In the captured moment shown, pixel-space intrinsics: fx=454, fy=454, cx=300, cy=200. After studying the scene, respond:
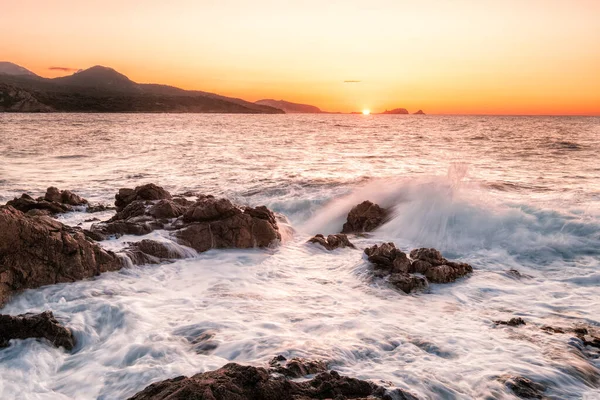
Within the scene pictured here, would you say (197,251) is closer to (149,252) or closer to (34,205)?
(149,252)

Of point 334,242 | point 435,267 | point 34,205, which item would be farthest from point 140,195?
point 435,267

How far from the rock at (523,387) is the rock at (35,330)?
4.90 m

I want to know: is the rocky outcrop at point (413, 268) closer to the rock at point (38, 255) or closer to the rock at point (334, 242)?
the rock at point (334, 242)

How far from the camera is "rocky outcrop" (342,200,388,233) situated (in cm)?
1285

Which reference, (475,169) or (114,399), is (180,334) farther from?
(475,169)

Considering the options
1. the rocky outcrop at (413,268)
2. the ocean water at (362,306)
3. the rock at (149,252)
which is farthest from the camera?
the rock at (149,252)

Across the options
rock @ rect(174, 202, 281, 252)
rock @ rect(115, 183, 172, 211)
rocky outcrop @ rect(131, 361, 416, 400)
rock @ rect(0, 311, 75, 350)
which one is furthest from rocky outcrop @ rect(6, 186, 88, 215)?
rocky outcrop @ rect(131, 361, 416, 400)

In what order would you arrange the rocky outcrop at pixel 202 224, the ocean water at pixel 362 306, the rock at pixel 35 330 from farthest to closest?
the rocky outcrop at pixel 202 224
the rock at pixel 35 330
the ocean water at pixel 362 306

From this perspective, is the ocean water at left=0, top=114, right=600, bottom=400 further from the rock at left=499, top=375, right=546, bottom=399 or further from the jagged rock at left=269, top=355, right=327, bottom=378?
the jagged rock at left=269, top=355, right=327, bottom=378

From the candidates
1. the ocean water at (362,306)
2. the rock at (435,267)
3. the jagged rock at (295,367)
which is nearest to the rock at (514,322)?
the ocean water at (362,306)

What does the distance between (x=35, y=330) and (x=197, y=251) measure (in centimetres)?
418

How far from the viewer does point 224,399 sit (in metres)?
3.43

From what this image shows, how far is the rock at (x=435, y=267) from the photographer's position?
812 centimetres

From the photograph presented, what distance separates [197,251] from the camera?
933cm
